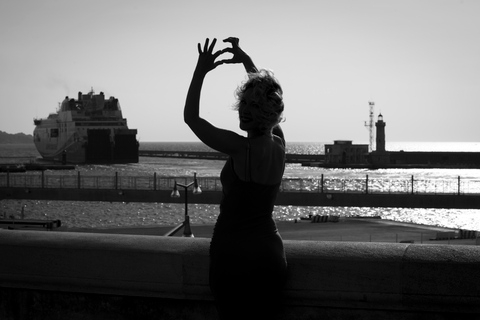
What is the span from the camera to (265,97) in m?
3.08

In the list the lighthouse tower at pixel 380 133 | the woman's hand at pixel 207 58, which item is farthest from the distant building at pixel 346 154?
the woman's hand at pixel 207 58

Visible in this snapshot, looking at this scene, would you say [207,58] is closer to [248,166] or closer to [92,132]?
[248,166]

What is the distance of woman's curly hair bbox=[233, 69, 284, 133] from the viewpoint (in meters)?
3.08

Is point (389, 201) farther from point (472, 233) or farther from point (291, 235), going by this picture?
point (291, 235)

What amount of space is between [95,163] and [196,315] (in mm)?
139353

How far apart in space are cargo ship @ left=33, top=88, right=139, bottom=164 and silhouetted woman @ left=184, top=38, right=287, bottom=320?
13716 cm

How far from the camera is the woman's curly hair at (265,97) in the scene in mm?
3082

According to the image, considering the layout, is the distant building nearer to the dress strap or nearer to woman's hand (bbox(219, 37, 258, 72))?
woman's hand (bbox(219, 37, 258, 72))

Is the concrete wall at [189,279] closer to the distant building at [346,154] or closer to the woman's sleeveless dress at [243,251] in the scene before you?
the woman's sleeveless dress at [243,251]

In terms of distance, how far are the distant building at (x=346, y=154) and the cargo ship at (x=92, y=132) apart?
3746cm

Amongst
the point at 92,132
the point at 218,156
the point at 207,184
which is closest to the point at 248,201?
the point at 207,184

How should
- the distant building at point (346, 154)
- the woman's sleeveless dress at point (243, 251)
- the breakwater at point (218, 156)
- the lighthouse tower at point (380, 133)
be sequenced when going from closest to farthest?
the woman's sleeveless dress at point (243, 251), the lighthouse tower at point (380, 133), the distant building at point (346, 154), the breakwater at point (218, 156)

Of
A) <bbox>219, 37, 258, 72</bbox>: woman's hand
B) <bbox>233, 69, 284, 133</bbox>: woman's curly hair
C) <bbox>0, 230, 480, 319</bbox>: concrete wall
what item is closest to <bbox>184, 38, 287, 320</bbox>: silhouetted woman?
<bbox>233, 69, 284, 133</bbox>: woman's curly hair

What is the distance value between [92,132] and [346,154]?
45.6m
